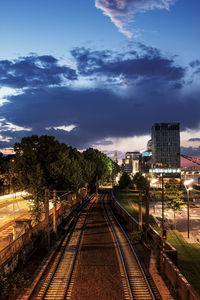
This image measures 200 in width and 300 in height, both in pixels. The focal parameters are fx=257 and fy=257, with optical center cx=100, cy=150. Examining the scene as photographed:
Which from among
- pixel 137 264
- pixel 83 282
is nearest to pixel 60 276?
pixel 83 282

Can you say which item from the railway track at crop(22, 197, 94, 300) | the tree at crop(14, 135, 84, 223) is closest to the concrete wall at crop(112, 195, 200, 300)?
the railway track at crop(22, 197, 94, 300)

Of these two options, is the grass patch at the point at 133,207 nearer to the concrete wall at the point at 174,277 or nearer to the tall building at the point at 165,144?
the concrete wall at the point at 174,277

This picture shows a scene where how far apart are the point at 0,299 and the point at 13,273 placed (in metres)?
3.23

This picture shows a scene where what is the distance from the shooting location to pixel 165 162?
18925cm

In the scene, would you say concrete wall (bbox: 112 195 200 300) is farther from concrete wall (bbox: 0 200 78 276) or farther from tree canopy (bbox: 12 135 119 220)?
tree canopy (bbox: 12 135 119 220)

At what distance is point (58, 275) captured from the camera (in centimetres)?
1750

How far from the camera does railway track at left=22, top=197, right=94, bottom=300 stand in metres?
14.6

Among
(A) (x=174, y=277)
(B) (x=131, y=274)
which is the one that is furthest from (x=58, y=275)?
(A) (x=174, y=277)

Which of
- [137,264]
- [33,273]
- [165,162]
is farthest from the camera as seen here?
[165,162]

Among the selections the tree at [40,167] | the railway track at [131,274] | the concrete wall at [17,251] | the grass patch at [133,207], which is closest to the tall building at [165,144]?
the grass patch at [133,207]

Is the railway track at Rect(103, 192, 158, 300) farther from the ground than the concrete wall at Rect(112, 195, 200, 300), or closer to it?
closer to it

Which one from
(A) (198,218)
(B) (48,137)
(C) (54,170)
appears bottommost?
(A) (198,218)

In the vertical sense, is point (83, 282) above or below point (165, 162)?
below

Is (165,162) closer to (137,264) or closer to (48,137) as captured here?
(48,137)
